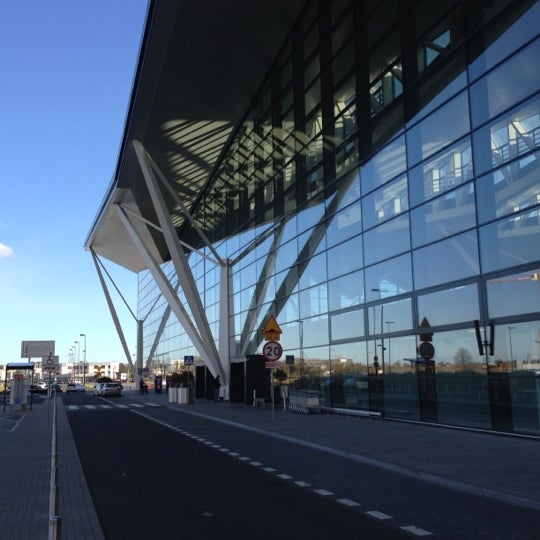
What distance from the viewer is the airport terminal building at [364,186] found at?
15.5m

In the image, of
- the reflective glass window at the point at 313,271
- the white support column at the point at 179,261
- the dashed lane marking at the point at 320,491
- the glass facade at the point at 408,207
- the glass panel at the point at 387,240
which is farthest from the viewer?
the white support column at the point at 179,261

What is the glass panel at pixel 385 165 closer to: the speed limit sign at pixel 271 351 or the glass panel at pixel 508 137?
the glass panel at pixel 508 137

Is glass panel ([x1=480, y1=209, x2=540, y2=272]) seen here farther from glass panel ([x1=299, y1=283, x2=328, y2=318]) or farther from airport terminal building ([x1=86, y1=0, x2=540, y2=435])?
glass panel ([x1=299, y1=283, x2=328, y2=318])

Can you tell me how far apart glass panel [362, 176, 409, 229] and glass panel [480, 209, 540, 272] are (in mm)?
3973

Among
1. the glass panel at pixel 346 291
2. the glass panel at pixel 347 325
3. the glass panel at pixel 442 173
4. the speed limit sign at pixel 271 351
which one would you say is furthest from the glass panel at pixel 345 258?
the speed limit sign at pixel 271 351

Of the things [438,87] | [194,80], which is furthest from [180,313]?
[438,87]

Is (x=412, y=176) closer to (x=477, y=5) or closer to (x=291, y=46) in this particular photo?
(x=477, y=5)

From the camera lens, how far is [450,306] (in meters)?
17.4

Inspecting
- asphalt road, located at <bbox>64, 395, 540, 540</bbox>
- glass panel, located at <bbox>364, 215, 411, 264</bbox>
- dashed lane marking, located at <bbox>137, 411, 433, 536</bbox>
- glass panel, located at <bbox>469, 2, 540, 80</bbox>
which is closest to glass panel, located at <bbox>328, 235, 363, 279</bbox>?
glass panel, located at <bbox>364, 215, 411, 264</bbox>

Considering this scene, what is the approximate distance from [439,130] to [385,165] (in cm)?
301

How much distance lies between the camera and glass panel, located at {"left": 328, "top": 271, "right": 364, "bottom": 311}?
2231 centimetres

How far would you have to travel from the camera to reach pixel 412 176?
19.3 m

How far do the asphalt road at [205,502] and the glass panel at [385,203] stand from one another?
9.68 meters

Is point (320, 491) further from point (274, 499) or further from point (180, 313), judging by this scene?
point (180, 313)
